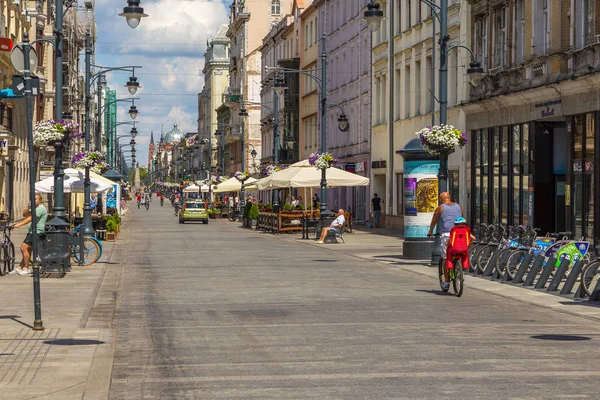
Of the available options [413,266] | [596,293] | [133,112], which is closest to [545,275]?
[596,293]

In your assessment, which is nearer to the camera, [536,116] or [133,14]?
[133,14]

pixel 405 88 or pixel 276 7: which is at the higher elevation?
pixel 276 7

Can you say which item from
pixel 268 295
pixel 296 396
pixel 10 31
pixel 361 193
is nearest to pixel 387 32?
pixel 361 193

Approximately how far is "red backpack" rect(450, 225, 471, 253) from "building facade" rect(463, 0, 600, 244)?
1189 cm

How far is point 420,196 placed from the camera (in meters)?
30.2

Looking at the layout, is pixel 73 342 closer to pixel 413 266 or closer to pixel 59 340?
pixel 59 340

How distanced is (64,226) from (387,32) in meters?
34.5

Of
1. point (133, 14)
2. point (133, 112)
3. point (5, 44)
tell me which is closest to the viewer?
point (133, 14)

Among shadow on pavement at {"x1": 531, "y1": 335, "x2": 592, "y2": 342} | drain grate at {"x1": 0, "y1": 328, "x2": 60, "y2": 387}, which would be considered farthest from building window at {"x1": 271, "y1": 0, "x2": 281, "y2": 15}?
shadow on pavement at {"x1": 531, "y1": 335, "x2": 592, "y2": 342}

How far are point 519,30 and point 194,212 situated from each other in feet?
109

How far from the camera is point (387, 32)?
56.8m

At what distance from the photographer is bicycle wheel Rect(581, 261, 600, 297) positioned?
18503mm

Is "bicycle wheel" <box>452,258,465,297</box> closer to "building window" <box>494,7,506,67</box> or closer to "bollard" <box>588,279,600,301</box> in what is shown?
"bollard" <box>588,279,600,301</box>

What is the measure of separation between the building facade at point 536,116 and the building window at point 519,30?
0.03 meters
